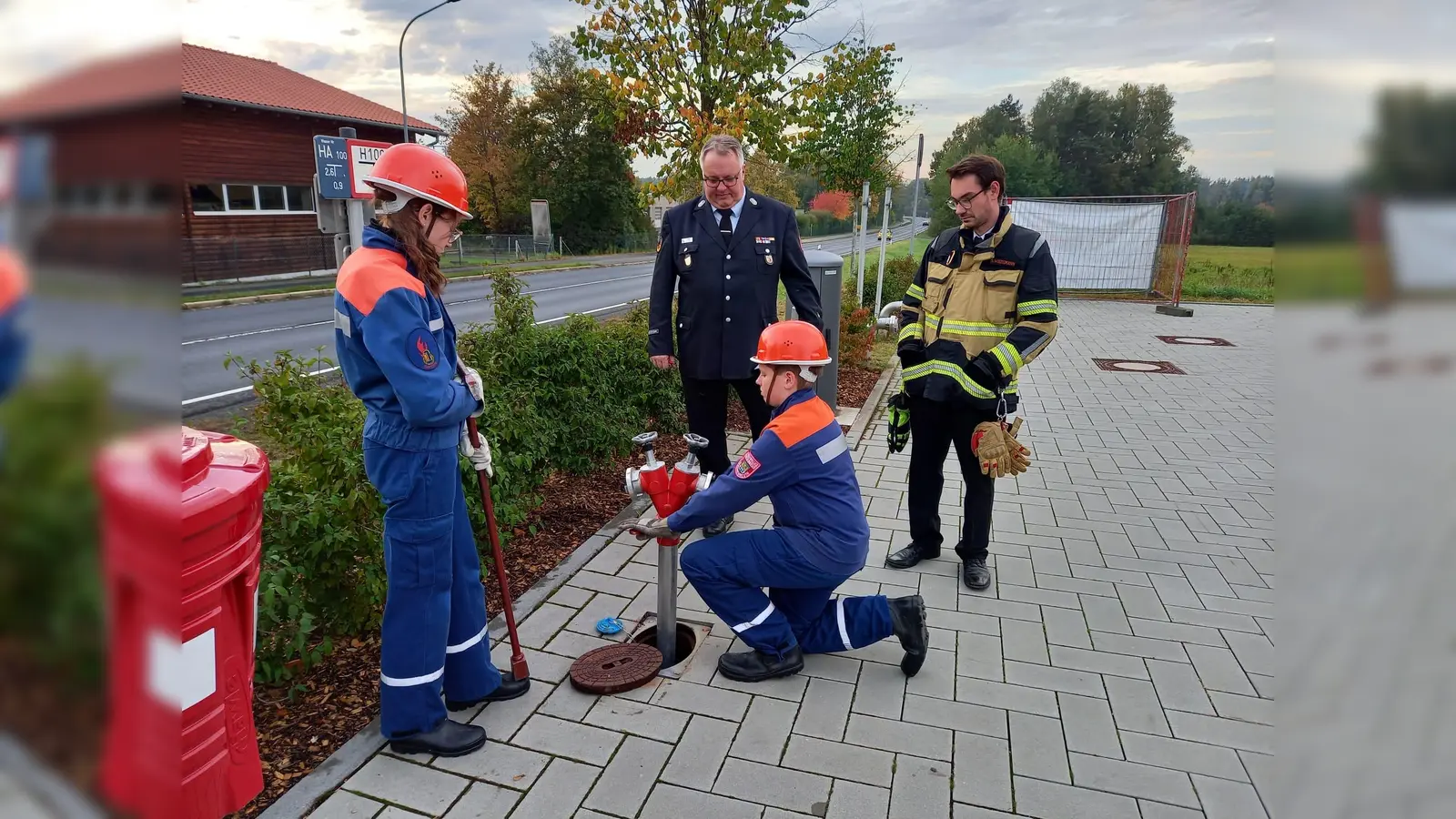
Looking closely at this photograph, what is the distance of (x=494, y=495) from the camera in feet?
13.5

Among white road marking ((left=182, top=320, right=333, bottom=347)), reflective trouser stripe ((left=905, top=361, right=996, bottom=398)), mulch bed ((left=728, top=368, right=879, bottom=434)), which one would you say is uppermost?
reflective trouser stripe ((left=905, top=361, right=996, bottom=398))

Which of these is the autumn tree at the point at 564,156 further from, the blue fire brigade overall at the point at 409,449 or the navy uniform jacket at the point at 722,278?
the blue fire brigade overall at the point at 409,449

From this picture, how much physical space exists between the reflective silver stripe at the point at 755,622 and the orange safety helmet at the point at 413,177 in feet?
5.91

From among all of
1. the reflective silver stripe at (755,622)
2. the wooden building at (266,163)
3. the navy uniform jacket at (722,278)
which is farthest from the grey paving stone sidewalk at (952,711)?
the wooden building at (266,163)

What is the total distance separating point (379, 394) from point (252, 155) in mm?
26426

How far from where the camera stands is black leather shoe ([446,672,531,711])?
3059mm

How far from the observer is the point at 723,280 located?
4492 millimetres

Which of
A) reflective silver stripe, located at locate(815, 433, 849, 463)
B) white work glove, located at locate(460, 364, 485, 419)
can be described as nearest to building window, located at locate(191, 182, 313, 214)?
white work glove, located at locate(460, 364, 485, 419)

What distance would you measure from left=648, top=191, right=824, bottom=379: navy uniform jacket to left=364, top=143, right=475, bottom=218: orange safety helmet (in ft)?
6.46

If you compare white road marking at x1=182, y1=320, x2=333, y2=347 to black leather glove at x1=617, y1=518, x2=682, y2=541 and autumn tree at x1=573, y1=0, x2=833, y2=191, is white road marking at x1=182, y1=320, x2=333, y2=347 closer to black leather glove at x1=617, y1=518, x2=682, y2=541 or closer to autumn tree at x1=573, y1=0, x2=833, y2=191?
autumn tree at x1=573, y1=0, x2=833, y2=191

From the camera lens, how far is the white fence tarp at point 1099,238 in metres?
18.4
